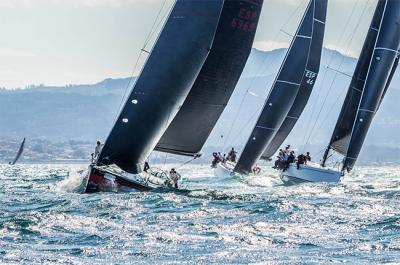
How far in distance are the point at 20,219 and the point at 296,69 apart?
2679cm

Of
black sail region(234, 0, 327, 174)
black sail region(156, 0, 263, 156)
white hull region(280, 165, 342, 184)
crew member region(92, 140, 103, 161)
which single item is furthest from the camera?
black sail region(234, 0, 327, 174)

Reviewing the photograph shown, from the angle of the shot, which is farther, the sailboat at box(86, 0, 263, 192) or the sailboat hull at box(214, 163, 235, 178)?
the sailboat hull at box(214, 163, 235, 178)

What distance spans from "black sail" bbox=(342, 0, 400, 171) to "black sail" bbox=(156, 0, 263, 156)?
12264 mm

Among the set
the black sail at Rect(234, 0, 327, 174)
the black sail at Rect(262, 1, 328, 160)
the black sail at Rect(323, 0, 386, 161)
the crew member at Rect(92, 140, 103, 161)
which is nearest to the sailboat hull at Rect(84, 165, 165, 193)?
the crew member at Rect(92, 140, 103, 161)

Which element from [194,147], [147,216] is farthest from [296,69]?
[147,216]

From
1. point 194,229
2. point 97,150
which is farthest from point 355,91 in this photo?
point 194,229

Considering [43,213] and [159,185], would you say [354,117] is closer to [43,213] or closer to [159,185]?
[159,185]

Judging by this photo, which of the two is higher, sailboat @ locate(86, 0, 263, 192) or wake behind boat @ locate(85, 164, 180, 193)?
sailboat @ locate(86, 0, 263, 192)

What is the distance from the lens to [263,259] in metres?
16.1

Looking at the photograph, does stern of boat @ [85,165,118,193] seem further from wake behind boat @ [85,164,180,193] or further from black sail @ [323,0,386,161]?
black sail @ [323,0,386,161]

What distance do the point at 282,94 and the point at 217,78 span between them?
15346mm

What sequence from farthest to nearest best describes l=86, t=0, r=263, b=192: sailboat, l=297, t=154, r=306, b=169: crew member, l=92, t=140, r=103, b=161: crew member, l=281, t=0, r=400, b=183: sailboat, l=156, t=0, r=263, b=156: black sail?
1. l=297, t=154, r=306, b=169: crew member
2. l=281, t=0, r=400, b=183: sailboat
3. l=156, t=0, r=263, b=156: black sail
4. l=92, t=140, r=103, b=161: crew member
5. l=86, t=0, r=263, b=192: sailboat

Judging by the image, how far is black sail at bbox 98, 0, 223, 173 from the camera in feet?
90.3

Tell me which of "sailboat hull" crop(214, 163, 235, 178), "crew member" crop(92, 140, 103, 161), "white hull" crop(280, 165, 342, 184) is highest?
"white hull" crop(280, 165, 342, 184)
